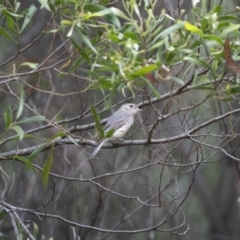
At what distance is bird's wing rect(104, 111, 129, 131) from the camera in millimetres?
4574

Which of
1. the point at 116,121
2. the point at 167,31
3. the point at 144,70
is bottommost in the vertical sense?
the point at 144,70

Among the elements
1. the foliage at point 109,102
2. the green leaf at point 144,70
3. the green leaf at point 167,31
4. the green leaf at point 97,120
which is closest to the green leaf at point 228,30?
the foliage at point 109,102

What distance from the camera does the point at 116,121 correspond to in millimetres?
4641

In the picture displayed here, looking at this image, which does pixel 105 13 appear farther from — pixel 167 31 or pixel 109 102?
pixel 109 102

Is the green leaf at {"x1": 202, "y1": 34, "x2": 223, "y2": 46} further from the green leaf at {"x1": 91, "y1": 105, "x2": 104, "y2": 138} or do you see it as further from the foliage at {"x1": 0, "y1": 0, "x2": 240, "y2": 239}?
the green leaf at {"x1": 91, "y1": 105, "x2": 104, "y2": 138}

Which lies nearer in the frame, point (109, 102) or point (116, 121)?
point (109, 102)

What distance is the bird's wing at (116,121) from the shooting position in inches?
180

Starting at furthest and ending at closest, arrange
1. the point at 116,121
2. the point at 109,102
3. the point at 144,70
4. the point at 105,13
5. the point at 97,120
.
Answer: the point at 116,121 < the point at 97,120 < the point at 109,102 < the point at 105,13 < the point at 144,70

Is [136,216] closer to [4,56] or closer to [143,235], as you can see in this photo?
[143,235]

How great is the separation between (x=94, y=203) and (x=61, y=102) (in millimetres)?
1483

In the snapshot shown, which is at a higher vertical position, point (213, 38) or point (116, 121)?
point (116, 121)

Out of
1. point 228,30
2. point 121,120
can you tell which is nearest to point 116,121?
point 121,120

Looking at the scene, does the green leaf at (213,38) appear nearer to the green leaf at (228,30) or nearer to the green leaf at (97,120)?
the green leaf at (228,30)

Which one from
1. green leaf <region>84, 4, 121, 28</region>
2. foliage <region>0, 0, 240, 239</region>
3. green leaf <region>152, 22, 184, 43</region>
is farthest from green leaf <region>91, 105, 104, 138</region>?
→ green leaf <region>152, 22, 184, 43</region>
